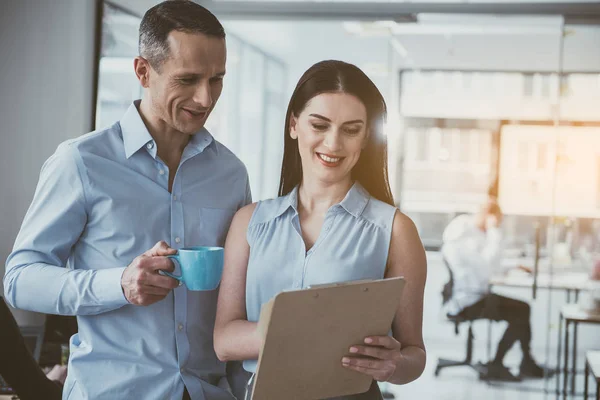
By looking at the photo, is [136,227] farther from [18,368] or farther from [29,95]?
[29,95]

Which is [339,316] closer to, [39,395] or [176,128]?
[176,128]

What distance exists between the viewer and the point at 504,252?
5.77 metres

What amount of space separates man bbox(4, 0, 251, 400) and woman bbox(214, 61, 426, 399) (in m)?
0.12

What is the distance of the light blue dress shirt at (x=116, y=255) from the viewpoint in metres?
1.56

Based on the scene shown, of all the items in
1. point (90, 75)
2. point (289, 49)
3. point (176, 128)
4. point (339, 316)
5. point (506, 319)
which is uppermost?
point (289, 49)

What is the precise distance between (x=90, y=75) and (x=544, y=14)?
8.67 ft

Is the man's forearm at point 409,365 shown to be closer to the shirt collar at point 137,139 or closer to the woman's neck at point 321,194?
the woman's neck at point 321,194

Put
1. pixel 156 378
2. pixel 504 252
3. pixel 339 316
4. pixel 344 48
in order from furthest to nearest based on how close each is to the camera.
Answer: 1. pixel 504 252
2. pixel 344 48
3. pixel 156 378
4. pixel 339 316

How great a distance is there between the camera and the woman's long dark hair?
1.64 metres

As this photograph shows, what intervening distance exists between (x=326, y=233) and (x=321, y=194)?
0.37 feet

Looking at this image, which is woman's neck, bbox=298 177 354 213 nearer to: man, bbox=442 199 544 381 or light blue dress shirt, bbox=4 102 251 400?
light blue dress shirt, bbox=4 102 251 400

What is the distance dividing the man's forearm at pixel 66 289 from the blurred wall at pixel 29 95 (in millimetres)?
2125

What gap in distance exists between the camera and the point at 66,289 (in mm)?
1513

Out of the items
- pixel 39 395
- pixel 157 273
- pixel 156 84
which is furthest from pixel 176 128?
pixel 39 395
